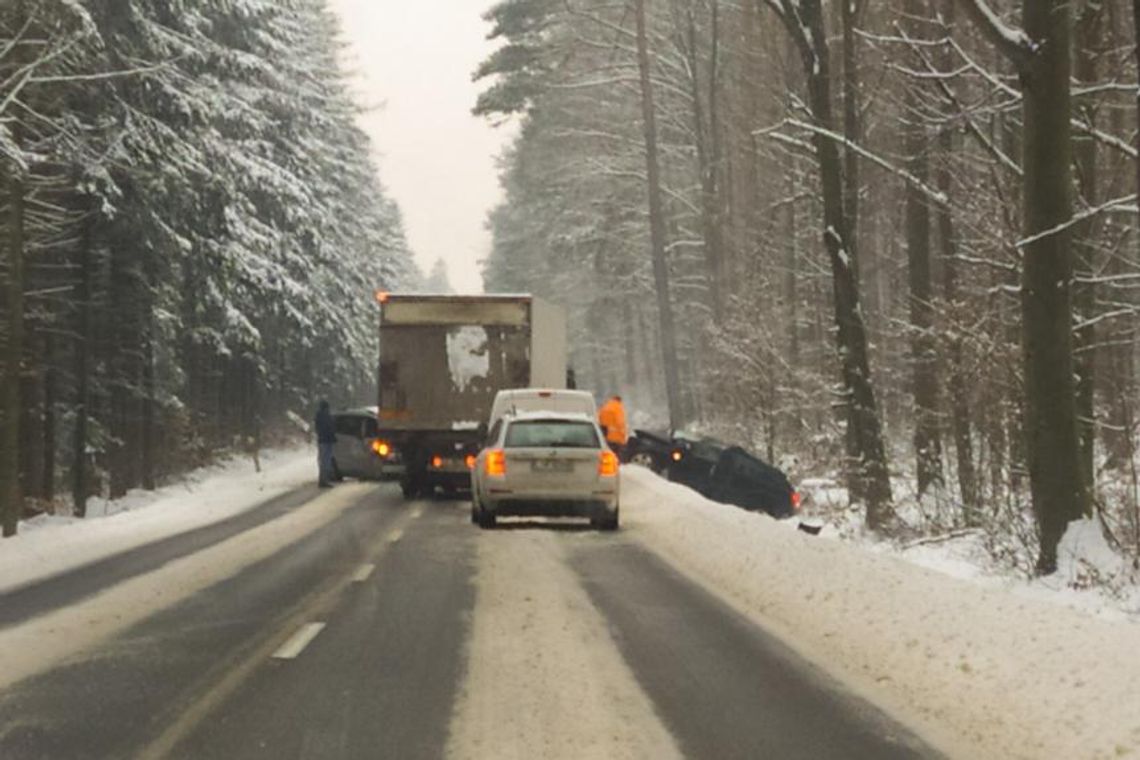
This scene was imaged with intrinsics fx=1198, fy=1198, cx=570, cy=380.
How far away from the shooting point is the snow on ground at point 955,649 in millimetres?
6238

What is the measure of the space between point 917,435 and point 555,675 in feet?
45.3

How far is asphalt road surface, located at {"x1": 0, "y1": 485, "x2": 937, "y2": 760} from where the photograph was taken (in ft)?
20.5

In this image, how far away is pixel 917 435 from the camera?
797 inches

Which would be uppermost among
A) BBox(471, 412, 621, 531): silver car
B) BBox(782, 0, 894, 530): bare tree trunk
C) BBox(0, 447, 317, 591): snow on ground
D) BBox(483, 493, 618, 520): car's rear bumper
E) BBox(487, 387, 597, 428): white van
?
BBox(782, 0, 894, 530): bare tree trunk

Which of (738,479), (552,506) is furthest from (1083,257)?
(738,479)

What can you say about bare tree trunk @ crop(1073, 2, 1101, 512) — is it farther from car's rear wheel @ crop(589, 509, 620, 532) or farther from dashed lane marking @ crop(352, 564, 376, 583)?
dashed lane marking @ crop(352, 564, 376, 583)

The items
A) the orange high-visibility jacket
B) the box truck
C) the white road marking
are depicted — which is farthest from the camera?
the orange high-visibility jacket

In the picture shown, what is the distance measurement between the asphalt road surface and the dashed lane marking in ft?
0.26

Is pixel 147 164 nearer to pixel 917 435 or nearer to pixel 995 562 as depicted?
pixel 917 435

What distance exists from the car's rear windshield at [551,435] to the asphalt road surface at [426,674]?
11.9 feet

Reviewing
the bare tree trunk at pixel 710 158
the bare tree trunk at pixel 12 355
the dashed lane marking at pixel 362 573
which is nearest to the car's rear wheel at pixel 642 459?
the bare tree trunk at pixel 710 158

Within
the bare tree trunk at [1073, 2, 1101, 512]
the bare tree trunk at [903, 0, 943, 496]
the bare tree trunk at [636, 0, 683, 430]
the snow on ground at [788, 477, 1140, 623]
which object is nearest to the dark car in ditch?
the bare tree trunk at [903, 0, 943, 496]

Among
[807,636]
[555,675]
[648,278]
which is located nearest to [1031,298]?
[807,636]

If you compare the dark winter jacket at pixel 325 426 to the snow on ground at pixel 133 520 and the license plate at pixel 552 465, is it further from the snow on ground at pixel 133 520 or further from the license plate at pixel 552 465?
the license plate at pixel 552 465
